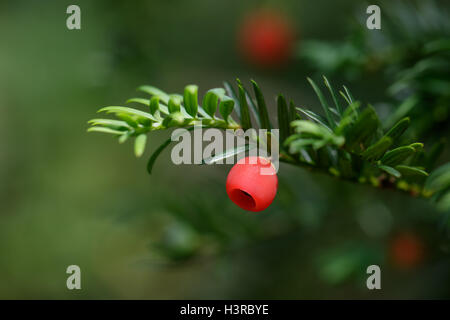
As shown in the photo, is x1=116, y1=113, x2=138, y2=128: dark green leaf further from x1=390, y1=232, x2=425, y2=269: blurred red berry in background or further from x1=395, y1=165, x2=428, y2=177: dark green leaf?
x1=390, y1=232, x2=425, y2=269: blurred red berry in background

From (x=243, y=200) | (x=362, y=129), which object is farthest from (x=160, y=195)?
(x=362, y=129)

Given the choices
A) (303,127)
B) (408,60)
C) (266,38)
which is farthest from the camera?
(266,38)

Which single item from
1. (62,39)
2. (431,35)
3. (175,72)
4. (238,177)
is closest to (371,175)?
(238,177)

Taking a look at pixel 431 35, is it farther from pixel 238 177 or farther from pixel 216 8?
pixel 216 8

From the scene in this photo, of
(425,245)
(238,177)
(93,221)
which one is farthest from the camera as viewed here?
(93,221)

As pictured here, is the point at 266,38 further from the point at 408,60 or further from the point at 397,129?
the point at 397,129
